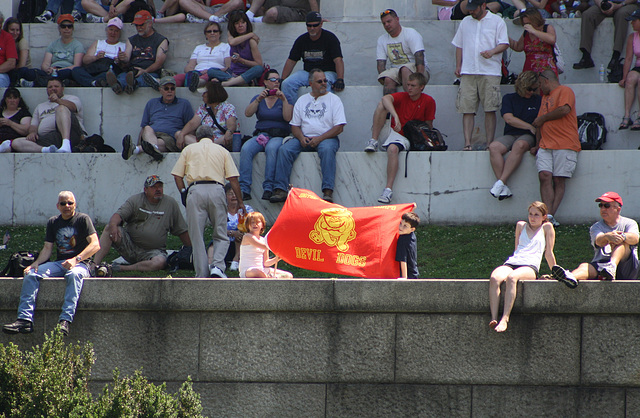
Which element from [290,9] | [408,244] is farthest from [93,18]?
[408,244]

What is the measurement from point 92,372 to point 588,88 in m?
7.94

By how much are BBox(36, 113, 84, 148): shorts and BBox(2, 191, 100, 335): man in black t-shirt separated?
14.3ft

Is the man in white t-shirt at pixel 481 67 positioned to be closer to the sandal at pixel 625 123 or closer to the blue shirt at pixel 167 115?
the sandal at pixel 625 123

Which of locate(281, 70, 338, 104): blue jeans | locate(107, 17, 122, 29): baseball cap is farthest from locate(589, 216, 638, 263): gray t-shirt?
locate(107, 17, 122, 29): baseball cap

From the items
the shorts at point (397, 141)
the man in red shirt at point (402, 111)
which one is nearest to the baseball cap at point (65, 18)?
the man in red shirt at point (402, 111)

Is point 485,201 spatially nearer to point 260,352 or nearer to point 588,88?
point 588,88

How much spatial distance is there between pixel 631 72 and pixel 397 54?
10.8 ft

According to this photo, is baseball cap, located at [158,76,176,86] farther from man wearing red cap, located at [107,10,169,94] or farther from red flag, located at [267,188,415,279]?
red flag, located at [267,188,415,279]

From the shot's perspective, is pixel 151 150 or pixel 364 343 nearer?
pixel 364 343

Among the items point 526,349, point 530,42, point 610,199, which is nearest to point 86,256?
point 526,349

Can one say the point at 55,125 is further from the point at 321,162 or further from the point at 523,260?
the point at 523,260

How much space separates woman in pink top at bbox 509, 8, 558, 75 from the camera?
1243 cm

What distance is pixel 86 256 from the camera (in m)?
8.70

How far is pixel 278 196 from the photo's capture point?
39.1 ft
